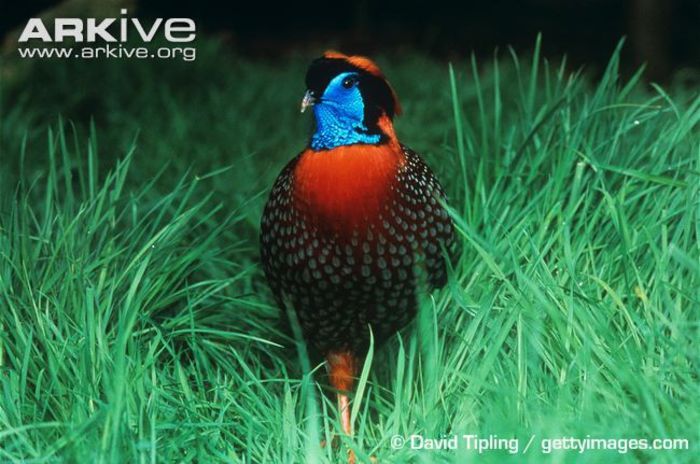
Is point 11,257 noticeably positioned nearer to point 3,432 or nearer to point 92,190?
point 92,190

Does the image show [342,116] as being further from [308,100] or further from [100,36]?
[100,36]

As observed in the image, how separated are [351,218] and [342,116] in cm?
20

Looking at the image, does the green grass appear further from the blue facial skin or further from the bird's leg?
the blue facial skin

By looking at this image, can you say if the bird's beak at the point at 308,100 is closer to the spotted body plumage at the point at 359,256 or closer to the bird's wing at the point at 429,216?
the spotted body plumage at the point at 359,256

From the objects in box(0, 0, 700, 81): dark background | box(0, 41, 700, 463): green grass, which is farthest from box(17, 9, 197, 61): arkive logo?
box(0, 0, 700, 81): dark background

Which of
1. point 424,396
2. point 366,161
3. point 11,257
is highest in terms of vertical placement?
point 366,161

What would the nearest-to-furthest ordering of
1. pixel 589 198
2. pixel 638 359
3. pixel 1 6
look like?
pixel 638 359, pixel 589 198, pixel 1 6

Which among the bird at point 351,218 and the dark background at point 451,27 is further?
the dark background at point 451,27

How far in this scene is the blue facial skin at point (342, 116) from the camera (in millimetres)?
1915

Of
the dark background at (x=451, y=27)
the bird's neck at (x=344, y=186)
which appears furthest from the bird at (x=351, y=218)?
the dark background at (x=451, y=27)

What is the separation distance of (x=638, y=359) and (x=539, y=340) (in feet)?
0.62

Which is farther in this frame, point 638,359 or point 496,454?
point 638,359

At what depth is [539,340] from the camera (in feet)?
6.21

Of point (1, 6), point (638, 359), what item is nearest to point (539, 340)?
point (638, 359)
